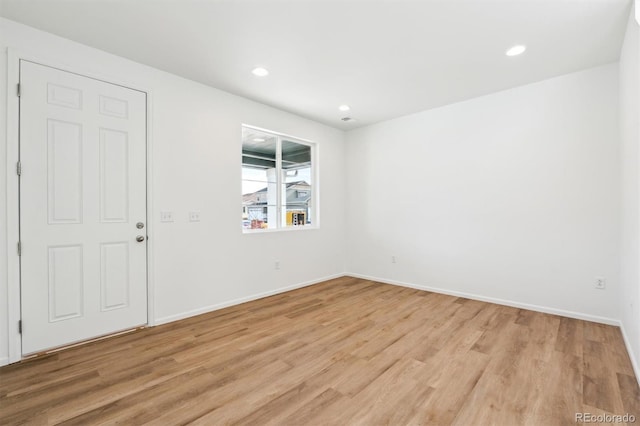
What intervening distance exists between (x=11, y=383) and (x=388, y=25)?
3840 mm

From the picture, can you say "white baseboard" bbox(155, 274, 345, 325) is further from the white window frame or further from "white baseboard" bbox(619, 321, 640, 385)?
"white baseboard" bbox(619, 321, 640, 385)

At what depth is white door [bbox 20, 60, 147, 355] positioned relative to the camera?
95.8 inches

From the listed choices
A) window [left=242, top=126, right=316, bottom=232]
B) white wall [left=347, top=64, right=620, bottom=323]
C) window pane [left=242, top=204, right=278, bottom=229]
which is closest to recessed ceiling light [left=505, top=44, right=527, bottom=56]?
white wall [left=347, top=64, right=620, bottom=323]

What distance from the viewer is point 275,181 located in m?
4.52

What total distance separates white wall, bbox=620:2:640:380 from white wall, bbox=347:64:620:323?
32cm

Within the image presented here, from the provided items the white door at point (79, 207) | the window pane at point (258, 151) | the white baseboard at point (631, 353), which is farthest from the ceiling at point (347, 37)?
the white baseboard at point (631, 353)

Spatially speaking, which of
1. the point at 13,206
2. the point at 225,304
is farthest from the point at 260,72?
the point at 225,304

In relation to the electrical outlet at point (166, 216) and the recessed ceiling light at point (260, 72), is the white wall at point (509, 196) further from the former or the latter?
the electrical outlet at point (166, 216)

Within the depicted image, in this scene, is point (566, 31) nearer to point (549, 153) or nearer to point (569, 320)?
point (549, 153)

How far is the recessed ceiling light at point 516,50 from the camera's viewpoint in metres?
2.72

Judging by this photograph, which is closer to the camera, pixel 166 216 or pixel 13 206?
pixel 13 206

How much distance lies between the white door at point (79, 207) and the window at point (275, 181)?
1.40 metres

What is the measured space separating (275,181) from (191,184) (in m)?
1.37

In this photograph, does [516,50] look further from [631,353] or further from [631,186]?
[631,353]
